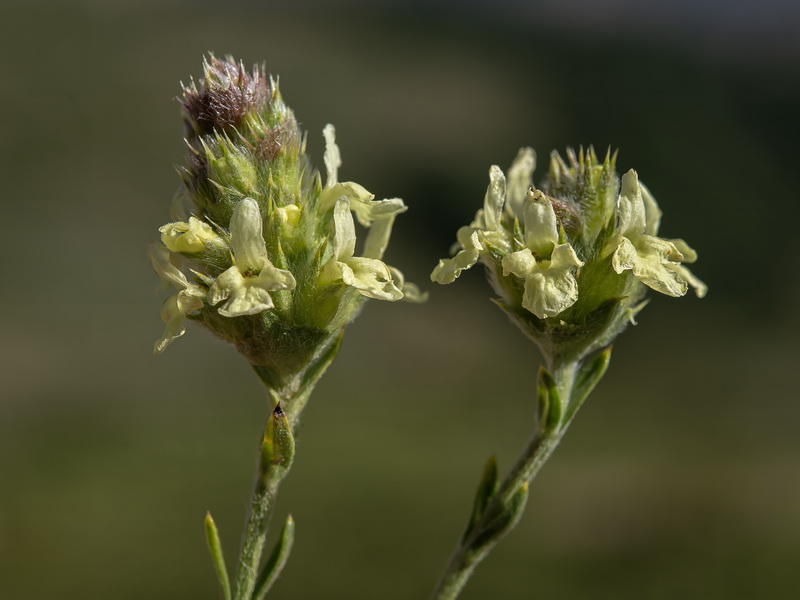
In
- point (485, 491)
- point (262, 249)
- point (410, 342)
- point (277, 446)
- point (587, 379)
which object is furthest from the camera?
point (410, 342)

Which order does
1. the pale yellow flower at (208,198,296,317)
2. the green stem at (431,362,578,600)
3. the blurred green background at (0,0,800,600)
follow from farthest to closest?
the blurred green background at (0,0,800,600) → the green stem at (431,362,578,600) → the pale yellow flower at (208,198,296,317)

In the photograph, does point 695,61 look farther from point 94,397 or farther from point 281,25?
point 94,397

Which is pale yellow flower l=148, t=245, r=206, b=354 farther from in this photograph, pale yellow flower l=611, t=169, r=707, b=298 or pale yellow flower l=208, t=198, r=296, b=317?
pale yellow flower l=611, t=169, r=707, b=298

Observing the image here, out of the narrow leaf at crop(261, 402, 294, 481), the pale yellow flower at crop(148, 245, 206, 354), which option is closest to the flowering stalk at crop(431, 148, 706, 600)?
the narrow leaf at crop(261, 402, 294, 481)

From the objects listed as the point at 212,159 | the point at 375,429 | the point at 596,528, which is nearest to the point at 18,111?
the point at 375,429

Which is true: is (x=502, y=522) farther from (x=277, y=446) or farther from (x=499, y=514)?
(x=277, y=446)

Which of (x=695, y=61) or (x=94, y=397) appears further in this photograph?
(x=695, y=61)

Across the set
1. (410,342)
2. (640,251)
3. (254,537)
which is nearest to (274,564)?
(254,537)
